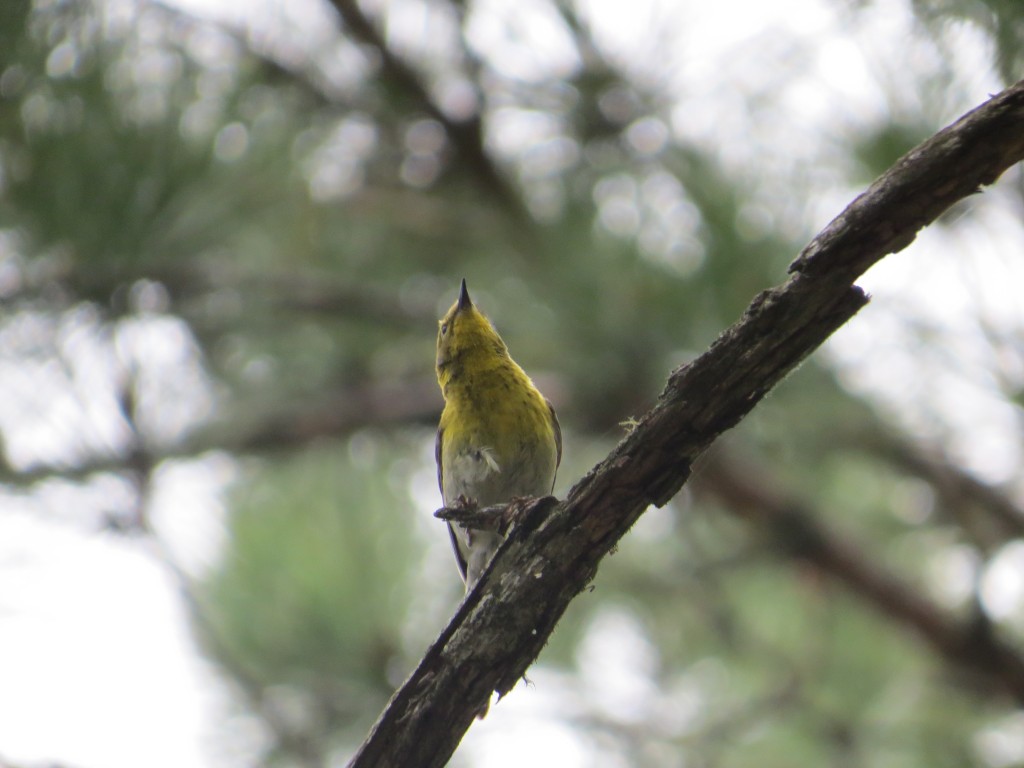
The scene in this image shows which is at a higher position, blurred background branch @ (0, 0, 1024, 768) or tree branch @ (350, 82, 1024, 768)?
blurred background branch @ (0, 0, 1024, 768)

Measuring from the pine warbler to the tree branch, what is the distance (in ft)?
5.06

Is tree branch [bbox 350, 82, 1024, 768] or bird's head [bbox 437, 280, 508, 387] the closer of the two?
tree branch [bbox 350, 82, 1024, 768]

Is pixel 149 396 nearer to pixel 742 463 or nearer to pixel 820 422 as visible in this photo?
pixel 742 463

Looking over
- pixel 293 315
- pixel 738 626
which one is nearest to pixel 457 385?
pixel 293 315

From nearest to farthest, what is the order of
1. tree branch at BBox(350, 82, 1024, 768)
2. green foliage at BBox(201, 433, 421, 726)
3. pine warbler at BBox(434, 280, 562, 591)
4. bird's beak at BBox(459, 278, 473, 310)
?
tree branch at BBox(350, 82, 1024, 768), pine warbler at BBox(434, 280, 562, 591), bird's beak at BBox(459, 278, 473, 310), green foliage at BBox(201, 433, 421, 726)

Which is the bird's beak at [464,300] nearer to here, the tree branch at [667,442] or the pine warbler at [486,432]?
the pine warbler at [486,432]

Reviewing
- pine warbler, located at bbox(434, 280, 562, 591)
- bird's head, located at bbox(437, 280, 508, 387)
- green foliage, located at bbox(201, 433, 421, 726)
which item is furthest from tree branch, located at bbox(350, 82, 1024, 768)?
green foliage, located at bbox(201, 433, 421, 726)

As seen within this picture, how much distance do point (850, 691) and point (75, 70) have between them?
406 cm

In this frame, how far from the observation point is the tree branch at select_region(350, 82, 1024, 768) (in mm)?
1473

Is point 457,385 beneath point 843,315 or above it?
above

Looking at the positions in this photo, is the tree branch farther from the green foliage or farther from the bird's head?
the green foliage

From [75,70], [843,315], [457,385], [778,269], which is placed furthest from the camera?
[778,269]

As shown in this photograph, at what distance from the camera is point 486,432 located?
11.1 ft

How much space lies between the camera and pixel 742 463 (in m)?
4.10
